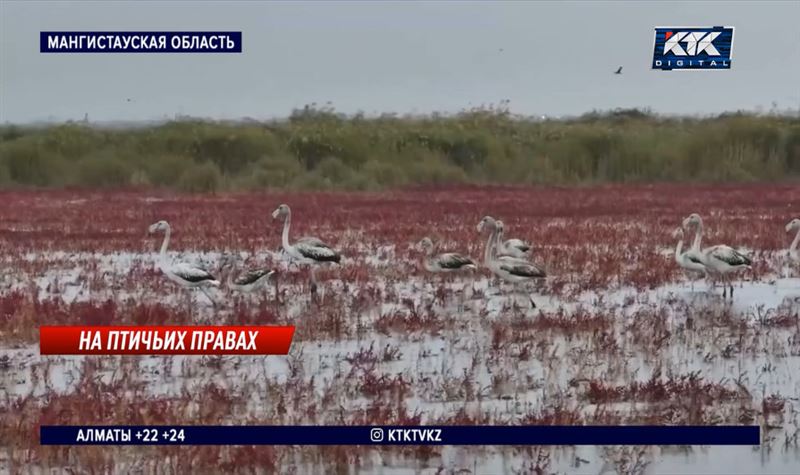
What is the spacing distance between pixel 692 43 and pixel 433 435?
2.66 meters

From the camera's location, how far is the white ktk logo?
6.00m

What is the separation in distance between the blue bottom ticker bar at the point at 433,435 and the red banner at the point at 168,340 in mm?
429

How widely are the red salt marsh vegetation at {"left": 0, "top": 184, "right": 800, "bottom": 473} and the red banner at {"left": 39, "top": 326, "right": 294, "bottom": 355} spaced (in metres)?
0.63

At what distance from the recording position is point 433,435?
550 centimetres

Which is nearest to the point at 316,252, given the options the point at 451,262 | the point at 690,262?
the point at 451,262

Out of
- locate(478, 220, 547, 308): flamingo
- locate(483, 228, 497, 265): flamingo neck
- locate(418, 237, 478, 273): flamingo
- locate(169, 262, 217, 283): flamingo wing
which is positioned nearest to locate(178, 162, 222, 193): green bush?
locate(418, 237, 478, 273): flamingo

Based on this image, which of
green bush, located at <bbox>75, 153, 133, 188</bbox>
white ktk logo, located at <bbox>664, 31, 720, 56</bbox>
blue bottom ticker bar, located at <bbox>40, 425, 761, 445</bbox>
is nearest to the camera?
blue bottom ticker bar, located at <bbox>40, 425, 761, 445</bbox>

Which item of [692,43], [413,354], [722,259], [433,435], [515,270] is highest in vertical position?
[692,43]

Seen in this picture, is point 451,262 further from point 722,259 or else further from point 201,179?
point 201,179

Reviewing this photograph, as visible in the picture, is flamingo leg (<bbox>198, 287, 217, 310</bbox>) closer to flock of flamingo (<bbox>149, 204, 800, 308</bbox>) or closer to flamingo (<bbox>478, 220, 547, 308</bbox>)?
flock of flamingo (<bbox>149, 204, 800, 308</bbox>)

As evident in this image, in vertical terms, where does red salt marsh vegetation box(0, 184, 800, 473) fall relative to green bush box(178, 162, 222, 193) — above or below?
below

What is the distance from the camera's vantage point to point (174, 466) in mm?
5867

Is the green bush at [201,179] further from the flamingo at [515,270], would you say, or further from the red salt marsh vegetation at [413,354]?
the flamingo at [515,270]

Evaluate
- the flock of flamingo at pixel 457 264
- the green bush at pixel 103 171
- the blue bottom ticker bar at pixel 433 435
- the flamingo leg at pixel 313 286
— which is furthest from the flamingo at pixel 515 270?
the green bush at pixel 103 171
